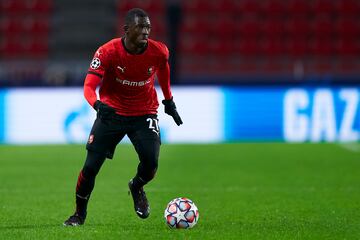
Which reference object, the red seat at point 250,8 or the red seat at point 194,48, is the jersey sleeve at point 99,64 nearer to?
the red seat at point 194,48

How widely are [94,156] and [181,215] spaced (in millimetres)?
928

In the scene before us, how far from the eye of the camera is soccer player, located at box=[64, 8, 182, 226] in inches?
292

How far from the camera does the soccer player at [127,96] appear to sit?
7.42 meters

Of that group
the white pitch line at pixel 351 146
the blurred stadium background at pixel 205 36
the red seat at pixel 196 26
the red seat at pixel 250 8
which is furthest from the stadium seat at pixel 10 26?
the white pitch line at pixel 351 146

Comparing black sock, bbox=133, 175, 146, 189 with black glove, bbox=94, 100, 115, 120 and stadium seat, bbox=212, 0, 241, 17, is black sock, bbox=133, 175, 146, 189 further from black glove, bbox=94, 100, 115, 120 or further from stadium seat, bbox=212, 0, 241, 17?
stadium seat, bbox=212, 0, 241, 17

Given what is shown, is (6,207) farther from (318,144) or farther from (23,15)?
(23,15)

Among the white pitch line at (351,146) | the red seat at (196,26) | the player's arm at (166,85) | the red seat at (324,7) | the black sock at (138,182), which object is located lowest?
the white pitch line at (351,146)

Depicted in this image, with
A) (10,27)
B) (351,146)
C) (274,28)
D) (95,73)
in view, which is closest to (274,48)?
(274,28)

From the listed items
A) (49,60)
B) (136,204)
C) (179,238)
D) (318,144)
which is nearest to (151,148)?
(136,204)

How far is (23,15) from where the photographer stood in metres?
23.6

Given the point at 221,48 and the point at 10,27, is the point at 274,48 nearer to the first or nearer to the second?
the point at 221,48

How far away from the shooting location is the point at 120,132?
7695 mm

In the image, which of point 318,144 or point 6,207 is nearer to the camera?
point 6,207

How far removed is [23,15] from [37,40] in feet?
2.88
